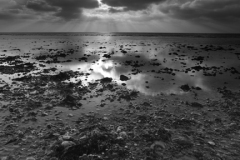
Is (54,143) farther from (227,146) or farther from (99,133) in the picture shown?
(227,146)

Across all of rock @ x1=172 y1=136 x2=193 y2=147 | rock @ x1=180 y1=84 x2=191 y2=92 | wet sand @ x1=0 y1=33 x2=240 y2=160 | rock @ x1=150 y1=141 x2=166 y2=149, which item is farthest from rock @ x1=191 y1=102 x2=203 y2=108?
rock @ x1=150 y1=141 x2=166 y2=149

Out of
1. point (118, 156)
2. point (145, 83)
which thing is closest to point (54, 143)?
point (118, 156)

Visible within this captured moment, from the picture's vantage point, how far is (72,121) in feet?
32.3

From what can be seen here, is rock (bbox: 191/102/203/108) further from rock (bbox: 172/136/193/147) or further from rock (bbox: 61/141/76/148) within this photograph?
rock (bbox: 61/141/76/148)

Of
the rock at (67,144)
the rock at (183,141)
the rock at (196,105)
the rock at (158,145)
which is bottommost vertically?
the rock at (158,145)

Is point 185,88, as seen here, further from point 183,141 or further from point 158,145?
point 158,145

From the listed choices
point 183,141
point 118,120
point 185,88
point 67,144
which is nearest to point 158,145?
point 183,141

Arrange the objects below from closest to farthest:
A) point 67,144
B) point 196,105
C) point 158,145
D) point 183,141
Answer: point 67,144
point 158,145
point 183,141
point 196,105

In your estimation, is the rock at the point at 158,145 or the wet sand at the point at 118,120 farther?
the rock at the point at 158,145

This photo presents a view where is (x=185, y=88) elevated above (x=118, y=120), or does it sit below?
above

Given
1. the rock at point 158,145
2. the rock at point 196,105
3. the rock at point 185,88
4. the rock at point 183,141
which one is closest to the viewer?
the rock at point 158,145

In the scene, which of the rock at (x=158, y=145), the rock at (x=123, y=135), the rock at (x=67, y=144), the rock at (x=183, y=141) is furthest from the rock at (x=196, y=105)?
the rock at (x=67, y=144)

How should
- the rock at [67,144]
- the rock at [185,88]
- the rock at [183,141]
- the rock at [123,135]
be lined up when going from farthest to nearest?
the rock at [185,88], the rock at [123,135], the rock at [183,141], the rock at [67,144]

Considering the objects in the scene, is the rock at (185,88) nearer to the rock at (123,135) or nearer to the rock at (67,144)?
the rock at (123,135)
